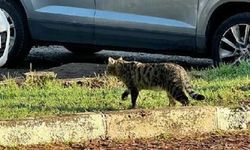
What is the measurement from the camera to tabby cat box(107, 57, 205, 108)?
680 centimetres

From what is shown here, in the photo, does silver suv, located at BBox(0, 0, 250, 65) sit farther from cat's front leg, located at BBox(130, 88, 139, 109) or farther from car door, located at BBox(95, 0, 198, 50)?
cat's front leg, located at BBox(130, 88, 139, 109)

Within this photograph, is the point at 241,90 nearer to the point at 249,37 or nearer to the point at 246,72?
the point at 246,72

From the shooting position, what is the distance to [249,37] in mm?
9492

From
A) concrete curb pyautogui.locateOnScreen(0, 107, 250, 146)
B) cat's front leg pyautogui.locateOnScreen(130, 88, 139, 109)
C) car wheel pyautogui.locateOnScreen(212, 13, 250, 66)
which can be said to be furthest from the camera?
car wheel pyautogui.locateOnScreen(212, 13, 250, 66)

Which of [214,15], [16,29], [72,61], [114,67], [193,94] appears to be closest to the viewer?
[193,94]

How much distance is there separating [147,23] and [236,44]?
3.62 feet

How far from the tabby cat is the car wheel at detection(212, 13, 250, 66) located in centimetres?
243

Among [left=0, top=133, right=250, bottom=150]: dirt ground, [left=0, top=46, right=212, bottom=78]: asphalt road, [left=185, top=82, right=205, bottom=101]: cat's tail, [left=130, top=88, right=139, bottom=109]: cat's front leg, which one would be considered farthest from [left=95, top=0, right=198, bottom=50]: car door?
[left=0, top=133, right=250, bottom=150]: dirt ground

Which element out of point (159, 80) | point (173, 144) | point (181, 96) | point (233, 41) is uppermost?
point (233, 41)

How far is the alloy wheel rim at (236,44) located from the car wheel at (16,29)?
2585 mm

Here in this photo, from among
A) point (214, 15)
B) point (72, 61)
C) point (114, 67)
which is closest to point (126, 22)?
point (214, 15)

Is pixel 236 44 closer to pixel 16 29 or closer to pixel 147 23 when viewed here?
pixel 147 23

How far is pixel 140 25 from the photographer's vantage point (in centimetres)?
973

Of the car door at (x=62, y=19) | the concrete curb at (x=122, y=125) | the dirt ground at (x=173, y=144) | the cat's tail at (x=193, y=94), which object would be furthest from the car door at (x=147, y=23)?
the dirt ground at (x=173, y=144)
